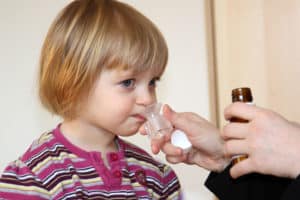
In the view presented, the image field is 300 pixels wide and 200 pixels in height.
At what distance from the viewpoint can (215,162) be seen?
0.85m

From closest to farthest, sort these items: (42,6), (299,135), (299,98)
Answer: (299,135), (299,98), (42,6)

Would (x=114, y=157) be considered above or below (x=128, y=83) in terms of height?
below

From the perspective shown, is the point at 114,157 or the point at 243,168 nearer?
the point at 243,168

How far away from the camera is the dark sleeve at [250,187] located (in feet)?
2.52

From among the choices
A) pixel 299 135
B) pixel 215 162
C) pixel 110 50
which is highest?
pixel 110 50

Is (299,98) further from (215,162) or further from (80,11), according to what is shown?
(80,11)

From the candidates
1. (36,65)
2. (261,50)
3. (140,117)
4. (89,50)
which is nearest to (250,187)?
(140,117)

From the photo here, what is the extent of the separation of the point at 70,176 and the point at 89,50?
221 millimetres

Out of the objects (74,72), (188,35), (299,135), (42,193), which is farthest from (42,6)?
(299,135)

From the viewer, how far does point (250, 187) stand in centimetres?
78

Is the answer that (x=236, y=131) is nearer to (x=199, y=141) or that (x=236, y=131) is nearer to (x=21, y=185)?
(x=199, y=141)

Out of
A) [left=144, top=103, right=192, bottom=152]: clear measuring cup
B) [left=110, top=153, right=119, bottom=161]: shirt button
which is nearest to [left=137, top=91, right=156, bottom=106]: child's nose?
[left=144, top=103, right=192, bottom=152]: clear measuring cup

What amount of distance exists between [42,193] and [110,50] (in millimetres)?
268

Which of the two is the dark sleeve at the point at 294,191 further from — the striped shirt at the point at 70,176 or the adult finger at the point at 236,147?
the striped shirt at the point at 70,176
